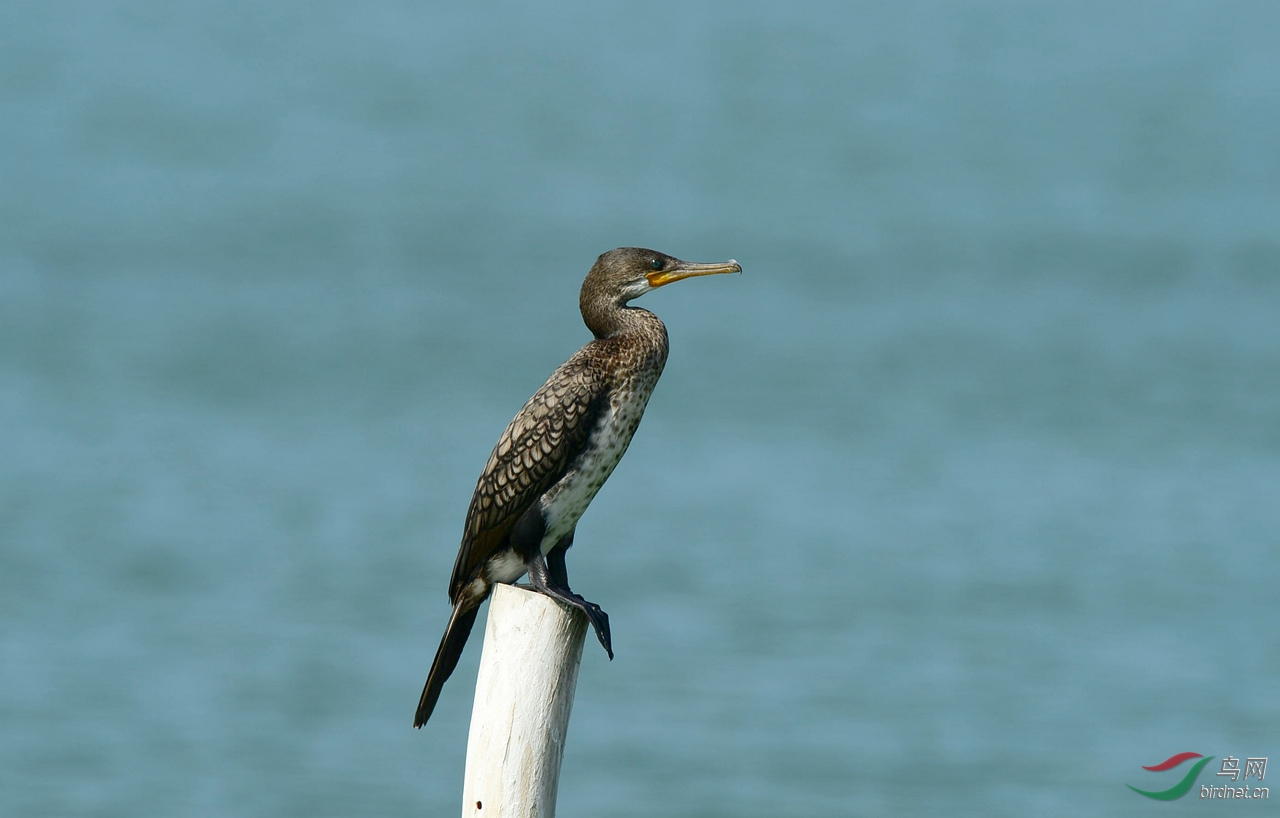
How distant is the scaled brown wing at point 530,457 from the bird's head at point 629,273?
1.01 feet

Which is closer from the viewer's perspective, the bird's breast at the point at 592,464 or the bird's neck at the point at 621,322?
the bird's breast at the point at 592,464

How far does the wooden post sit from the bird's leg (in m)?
0.18

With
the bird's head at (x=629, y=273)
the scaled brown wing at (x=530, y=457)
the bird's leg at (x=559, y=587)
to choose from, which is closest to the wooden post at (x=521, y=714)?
the bird's leg at (x=559, y=587)

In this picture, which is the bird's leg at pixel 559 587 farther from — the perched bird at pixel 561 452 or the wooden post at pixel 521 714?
the wooden post at pixel 521 714

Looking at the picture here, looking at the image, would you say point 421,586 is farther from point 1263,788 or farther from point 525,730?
point 525,730

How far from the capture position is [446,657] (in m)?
5.50

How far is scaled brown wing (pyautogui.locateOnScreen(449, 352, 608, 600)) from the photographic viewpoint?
18.3 feet

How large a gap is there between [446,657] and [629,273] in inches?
55.1

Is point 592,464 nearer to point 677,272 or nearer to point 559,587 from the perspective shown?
point 559,587

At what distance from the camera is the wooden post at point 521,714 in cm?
486

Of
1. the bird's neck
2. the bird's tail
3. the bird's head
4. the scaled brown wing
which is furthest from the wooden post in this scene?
the bird's head

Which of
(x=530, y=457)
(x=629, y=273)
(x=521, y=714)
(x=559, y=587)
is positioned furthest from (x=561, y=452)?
(x=521, y=714)

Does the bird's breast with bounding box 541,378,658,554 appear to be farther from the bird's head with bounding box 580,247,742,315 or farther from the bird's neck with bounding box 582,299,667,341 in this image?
the bird's head with bounding box 580,247,742,315

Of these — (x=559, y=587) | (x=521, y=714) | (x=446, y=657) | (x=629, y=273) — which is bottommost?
(x=521, y=714)
